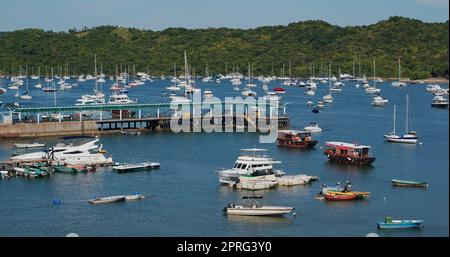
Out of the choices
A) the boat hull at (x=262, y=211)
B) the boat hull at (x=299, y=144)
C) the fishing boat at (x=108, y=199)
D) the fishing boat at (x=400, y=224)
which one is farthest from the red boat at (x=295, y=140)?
the fishing boat at (x=400, y=224)

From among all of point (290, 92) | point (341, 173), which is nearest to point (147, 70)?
point (290, 92)

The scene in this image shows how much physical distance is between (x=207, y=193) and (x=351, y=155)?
21.9 ft

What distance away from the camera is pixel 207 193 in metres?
18.9

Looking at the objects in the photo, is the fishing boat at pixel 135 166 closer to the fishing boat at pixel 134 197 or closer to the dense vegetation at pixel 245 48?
the fishing boat at pixel 134 197

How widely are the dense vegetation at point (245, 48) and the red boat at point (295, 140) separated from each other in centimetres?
4981

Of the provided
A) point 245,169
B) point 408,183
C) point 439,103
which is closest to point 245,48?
point 439,103

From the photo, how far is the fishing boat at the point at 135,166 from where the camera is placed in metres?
22.4

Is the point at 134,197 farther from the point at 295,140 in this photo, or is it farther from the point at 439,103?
the point at 439,103

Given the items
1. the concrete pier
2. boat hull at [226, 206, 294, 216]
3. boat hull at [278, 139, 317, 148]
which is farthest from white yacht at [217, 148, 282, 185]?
the concrete pier

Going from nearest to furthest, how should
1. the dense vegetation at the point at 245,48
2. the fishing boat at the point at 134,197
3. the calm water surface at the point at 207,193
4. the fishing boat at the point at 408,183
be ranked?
the calm water surface at the point at 207,193 < the fishing boat at the point at 134,197 < the fishing boat at the point at 408,183 < the dense vegetation at the point at 245,48

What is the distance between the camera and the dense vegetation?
80.8 m

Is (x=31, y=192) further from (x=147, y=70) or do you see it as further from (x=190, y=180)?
(x=147, y=70)

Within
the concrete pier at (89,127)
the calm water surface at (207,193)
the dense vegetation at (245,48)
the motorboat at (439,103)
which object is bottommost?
the calm water surface at (207,193)
